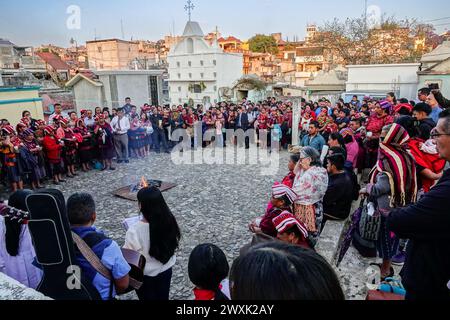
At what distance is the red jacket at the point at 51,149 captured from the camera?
29.2 ft

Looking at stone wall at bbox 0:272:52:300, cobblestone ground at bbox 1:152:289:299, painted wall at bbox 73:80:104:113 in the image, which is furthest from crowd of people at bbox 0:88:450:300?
painted wall at bbox 73:80:104:113

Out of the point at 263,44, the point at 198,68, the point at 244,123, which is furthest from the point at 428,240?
the point at 263,44

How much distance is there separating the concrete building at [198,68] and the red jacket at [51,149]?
29.9 metres

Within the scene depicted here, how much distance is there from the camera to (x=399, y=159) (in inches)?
123

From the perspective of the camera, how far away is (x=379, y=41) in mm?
30469

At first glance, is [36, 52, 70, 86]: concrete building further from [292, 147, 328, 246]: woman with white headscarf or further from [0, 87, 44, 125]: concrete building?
[292, 147, 328, 246]: woman with white headscarf

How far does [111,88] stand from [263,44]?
161 feet

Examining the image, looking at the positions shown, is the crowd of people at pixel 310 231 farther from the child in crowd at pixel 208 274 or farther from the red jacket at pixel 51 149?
the red jacket at pixel 51 149

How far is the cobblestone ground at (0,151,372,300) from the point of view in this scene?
5.00m
